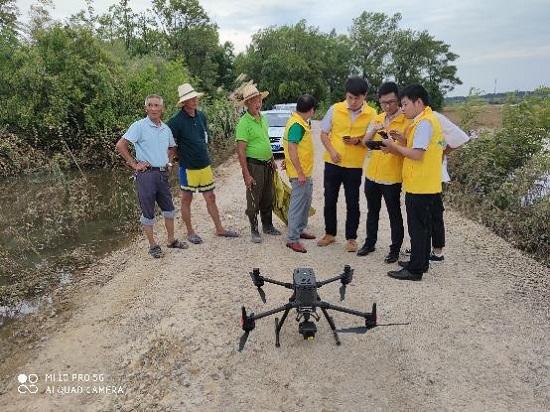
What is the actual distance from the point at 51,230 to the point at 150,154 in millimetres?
3398

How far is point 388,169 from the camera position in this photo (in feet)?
16.4

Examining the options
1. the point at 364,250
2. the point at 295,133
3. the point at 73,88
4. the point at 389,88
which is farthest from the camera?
the point at 73,88

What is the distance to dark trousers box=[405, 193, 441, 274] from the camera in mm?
4621

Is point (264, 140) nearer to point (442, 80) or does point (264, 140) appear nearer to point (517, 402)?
point (517, 402)

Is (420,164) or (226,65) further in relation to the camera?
(226,65)

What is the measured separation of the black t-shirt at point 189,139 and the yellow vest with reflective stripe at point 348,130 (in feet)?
5.33

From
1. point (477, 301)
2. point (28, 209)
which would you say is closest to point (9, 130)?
point (28, 209)

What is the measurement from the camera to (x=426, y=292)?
4.65 m

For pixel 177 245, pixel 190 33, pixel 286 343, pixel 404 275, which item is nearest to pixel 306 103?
pixel 404 275

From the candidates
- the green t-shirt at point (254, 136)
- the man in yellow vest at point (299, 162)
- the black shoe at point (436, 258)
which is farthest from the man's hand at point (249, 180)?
the black shoe at point (436, 258)

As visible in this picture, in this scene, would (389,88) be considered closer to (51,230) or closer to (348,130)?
(348,130)

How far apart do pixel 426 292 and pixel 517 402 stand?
161cm

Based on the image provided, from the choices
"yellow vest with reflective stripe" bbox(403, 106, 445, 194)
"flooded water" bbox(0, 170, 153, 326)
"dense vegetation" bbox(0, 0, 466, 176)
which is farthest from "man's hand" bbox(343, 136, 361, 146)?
"dense vegetation" bbox(0, 0, 466, 176)

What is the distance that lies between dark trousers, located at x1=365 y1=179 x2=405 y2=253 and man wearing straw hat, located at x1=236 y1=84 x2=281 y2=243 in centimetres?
132
